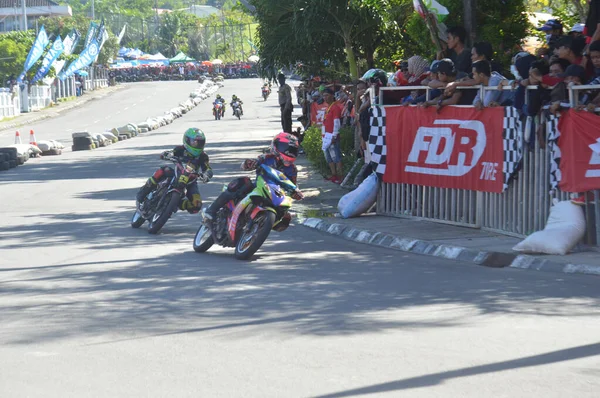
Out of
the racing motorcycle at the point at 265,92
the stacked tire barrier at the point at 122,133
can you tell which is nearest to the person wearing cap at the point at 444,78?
the stacked tire barrier at the point at 122,133

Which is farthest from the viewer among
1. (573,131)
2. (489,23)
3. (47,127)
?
(47,127)

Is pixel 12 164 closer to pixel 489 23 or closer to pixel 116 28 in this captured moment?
pixel 489 23

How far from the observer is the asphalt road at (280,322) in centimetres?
599

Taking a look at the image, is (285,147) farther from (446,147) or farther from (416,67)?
(416,67)

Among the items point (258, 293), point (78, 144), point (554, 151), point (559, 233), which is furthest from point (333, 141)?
point (78, 144)

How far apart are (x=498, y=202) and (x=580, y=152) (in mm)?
1854

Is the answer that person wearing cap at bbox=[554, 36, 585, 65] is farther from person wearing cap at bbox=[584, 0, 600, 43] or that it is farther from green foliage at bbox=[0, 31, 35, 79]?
green foliage at bbox=[0, 31, 35, 79]

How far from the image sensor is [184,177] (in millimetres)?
14211

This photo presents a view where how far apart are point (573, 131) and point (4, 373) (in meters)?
6.91

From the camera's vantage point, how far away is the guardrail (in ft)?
38.1

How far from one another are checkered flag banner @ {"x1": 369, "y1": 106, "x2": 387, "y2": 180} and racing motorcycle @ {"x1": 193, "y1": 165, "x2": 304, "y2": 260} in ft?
11.4

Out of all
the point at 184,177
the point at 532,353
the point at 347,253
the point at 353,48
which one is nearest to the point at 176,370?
the point at 532,353

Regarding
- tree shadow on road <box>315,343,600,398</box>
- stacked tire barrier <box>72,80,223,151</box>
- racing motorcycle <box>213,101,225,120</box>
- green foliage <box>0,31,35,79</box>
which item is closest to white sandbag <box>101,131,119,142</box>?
stacked tire barrier <box>72,80,223,151</box>

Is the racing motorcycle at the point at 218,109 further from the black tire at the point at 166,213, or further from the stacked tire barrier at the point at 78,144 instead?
the black tire at the point at 166,213
